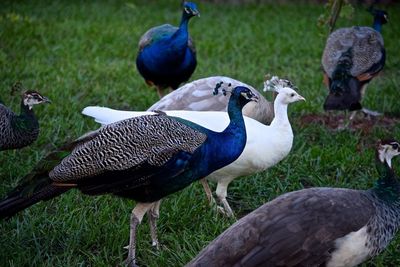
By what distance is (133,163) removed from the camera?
11.7 ft

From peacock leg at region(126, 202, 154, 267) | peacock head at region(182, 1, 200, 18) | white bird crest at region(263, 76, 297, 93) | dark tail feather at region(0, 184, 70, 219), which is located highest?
peacock head at region(182, 1, 200, 18)

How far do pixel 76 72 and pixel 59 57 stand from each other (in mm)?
800

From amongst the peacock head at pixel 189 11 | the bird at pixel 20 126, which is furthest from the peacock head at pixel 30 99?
the peacock head at pixel 189 11

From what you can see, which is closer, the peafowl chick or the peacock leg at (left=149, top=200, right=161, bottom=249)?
the peacock leg at (left=149, top=200, right=161, bottom=249)

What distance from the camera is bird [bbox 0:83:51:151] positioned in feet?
14.8

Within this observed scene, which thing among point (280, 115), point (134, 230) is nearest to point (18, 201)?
point (134, 230)

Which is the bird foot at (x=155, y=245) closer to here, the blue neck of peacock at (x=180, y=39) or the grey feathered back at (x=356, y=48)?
the grey feathered back at (x=356, y=48)

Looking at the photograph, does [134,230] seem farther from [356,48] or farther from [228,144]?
[356,48]

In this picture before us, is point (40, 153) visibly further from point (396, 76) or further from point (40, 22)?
point (40, 22)

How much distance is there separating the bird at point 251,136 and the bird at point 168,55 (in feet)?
7.17

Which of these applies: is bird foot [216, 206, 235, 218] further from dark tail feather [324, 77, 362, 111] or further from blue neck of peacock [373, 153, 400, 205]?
dark tail feather [324, 77, 362, 111]

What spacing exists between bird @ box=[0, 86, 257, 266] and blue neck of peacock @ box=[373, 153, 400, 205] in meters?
0.74

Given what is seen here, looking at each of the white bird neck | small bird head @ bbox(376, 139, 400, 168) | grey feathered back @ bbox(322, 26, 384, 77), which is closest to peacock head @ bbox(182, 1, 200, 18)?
grey feathered back @ bbox(322, 26, 384, 77)

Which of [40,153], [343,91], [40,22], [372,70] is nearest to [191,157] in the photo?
[40,153]
